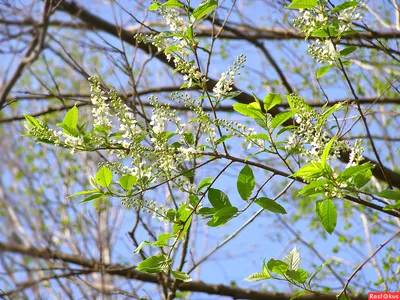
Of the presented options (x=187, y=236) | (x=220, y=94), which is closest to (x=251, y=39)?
(x=187, y=236)

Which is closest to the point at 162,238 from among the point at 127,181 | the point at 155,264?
the point at 155,264

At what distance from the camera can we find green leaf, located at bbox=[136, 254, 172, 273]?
4.17 feet

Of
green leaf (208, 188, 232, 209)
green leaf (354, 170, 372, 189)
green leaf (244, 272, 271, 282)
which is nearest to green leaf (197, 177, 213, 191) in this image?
green leaf (208, 188, 232, 209)

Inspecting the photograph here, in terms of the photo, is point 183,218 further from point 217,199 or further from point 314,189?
point 314,189

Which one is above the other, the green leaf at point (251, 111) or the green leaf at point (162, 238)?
the green leaf at point (251, 111)

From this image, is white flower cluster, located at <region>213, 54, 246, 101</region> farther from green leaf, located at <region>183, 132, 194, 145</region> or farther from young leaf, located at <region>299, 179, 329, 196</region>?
young leaf, located at <region>299, 179, 329, 196</region>

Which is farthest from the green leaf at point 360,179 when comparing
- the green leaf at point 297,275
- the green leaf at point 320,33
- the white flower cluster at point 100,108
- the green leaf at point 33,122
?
the green leaf at point 33,122

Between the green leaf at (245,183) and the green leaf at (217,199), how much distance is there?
44 millimetres

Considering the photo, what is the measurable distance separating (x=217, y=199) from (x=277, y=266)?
23 cm

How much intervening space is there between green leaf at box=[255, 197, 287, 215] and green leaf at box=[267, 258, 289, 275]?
6.1 inches

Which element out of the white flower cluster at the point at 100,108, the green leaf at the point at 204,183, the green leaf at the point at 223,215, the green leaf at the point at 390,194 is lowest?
the green leaf at the point at 390,194

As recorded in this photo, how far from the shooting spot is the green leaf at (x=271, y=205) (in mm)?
1234

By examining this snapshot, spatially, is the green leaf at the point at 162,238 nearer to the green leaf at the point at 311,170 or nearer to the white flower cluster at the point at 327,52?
the green leaf at the point at 311,170

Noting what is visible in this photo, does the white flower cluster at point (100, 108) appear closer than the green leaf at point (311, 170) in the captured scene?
No
